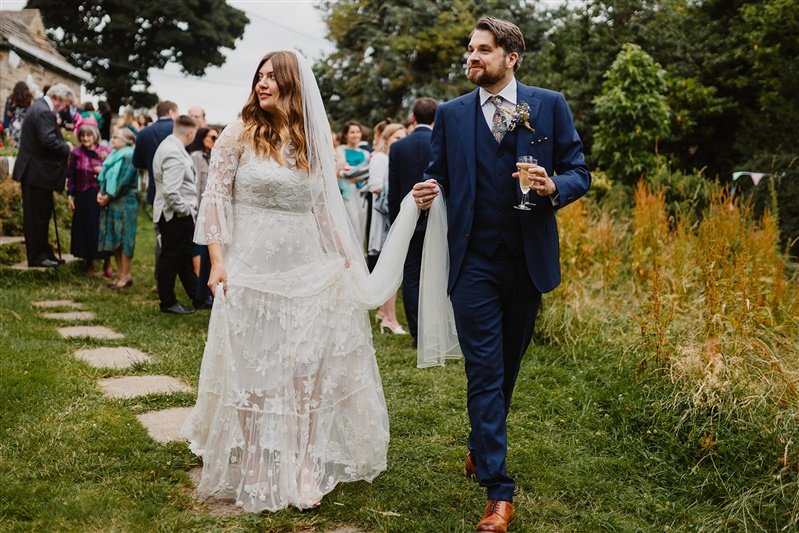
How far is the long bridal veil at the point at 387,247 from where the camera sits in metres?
3.67

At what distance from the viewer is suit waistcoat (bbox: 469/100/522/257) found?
3.39 metres

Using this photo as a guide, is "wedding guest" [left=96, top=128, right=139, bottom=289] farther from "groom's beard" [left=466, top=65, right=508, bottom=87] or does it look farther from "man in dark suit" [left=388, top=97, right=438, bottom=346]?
"groom's beard" [left=466, top=65, right=508, bottom=87]

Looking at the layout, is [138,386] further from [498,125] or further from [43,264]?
[43,264]

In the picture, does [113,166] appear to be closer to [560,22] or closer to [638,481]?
[638,481]

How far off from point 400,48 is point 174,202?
16.3 metres

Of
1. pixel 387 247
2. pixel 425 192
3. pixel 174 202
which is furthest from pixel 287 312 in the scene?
pixel 174 202

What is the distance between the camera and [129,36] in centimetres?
3741

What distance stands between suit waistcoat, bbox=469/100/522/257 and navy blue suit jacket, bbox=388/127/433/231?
10.4 feet

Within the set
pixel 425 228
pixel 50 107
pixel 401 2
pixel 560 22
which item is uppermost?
pixel 401 2

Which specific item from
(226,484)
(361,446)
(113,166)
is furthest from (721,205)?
(113,166)

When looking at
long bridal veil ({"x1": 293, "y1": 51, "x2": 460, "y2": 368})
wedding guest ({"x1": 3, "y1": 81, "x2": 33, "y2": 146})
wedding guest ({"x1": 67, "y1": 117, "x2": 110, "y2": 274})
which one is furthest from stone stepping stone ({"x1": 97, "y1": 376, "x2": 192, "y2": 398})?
wedding guest ({"x1": 3, "y1": 81, "x2": 33, "y2": 146})

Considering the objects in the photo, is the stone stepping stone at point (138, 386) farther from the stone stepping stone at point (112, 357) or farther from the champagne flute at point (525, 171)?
the champagne flute at point (525, 171)

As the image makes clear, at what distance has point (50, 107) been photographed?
349 inches

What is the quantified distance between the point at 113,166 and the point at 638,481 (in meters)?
7.16
